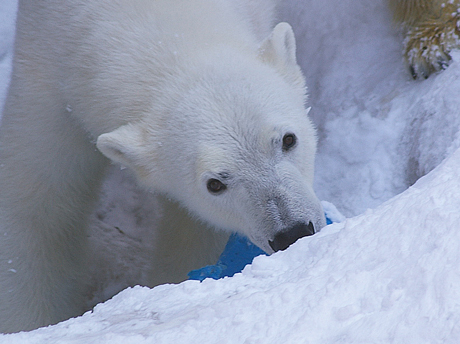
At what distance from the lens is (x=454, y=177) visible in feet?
3.91

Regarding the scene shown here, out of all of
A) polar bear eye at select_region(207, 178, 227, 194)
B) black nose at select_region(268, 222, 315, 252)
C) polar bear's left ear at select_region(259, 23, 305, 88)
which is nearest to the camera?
black nose at select_region(268, 222, 315, 252)

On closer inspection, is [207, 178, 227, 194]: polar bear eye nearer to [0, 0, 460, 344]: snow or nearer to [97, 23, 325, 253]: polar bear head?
[97, 23, 325, 253]: polar bear head

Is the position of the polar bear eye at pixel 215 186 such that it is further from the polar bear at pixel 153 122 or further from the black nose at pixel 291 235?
the black nose at pixel 291 235

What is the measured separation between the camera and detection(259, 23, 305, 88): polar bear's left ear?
7.77 ft

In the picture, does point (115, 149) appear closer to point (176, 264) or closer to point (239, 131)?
point (239, 131)

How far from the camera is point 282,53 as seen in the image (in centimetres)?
240

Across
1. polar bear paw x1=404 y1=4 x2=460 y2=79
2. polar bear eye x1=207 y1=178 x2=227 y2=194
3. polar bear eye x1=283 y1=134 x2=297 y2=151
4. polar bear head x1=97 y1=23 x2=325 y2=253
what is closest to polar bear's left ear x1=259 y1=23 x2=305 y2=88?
polar bear head x1=97 y1=23 x2=325 y2=253

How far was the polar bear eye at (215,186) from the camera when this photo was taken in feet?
6.83

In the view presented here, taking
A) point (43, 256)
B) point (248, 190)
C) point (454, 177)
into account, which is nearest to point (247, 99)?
point (248, 190)

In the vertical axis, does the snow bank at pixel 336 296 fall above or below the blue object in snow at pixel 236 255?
Result: above

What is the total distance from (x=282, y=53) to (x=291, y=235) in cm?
87

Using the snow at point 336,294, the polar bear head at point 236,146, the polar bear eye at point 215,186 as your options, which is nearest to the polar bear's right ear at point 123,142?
the polar bear head at point 236,146

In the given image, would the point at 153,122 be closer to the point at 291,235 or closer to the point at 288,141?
the point at 288,141

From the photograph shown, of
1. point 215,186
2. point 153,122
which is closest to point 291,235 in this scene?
point 215,186
